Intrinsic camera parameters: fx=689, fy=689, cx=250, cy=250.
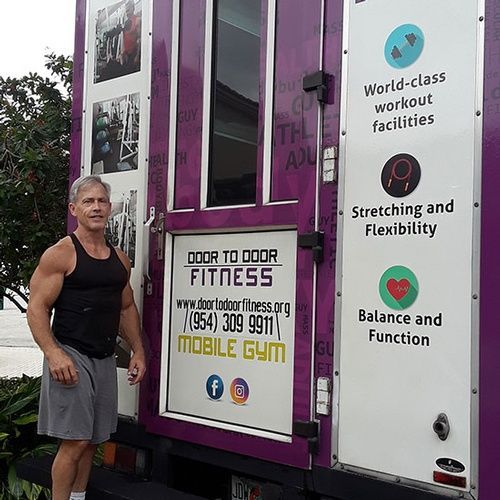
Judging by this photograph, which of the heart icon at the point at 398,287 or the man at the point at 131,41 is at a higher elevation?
the man at the point at 131,41

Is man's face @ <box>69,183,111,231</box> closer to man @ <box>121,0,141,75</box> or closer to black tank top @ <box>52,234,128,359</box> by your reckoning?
black tank top @ <box>52,234,128,359</box>

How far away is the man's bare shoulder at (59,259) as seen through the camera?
2.78 metres

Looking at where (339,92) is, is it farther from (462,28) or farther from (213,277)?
(213,277)

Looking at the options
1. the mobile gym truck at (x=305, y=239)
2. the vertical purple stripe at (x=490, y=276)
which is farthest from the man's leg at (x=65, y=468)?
the vertical purple stripe at (x=490, y=276)

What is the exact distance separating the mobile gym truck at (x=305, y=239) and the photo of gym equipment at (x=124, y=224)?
1 centimetres

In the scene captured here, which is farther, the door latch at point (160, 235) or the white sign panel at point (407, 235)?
the door latch at point (160, 235)

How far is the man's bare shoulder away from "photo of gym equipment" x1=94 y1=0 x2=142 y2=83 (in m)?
0.85

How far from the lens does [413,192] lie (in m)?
2.09

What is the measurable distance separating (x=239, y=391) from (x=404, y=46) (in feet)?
4.36

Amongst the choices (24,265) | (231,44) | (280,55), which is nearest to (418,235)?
(280,55)

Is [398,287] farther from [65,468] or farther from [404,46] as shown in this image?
[65,468]

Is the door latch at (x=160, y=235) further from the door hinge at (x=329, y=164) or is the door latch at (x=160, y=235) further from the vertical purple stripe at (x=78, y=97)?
the door hinge at (x=329, y=164)

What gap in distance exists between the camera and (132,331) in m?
2.85

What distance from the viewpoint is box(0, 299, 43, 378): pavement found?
10.8m
